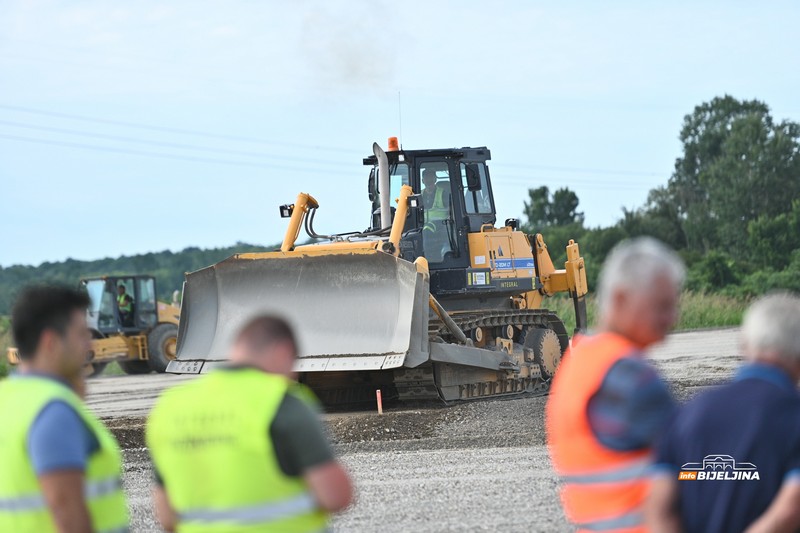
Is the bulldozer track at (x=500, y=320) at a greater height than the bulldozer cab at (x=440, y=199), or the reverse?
the bulldozer cab at (x=440, y=199)

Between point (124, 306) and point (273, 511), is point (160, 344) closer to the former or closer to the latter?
point (124, 306)

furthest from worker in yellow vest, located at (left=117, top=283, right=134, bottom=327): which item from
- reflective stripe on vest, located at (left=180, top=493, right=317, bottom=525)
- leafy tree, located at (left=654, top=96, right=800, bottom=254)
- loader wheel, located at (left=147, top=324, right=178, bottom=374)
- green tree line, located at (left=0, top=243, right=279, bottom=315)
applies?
leafy tree, located at (left=654, top=96, right=800, bottom=254)

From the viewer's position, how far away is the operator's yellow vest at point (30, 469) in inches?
146

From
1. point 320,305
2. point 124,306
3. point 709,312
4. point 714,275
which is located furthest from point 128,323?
point 714,275

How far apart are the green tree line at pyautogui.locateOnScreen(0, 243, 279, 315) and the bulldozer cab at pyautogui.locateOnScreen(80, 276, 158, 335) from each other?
37584mm

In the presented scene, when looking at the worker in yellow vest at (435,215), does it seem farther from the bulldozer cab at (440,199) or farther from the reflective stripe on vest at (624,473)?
→ the reflective stripe on vest at (624,473)

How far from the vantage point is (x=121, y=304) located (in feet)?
96.5

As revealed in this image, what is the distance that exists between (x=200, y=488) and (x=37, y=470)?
0.48 metres

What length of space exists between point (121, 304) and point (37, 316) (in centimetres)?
2609

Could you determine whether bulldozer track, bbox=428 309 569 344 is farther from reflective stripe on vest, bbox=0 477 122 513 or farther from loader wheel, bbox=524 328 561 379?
reflective stripe on vest, bbox=0 477 122 513

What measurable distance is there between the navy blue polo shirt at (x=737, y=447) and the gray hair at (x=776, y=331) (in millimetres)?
54

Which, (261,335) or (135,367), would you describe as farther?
(135,367)

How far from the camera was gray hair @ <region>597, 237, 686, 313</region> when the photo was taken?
346cm
